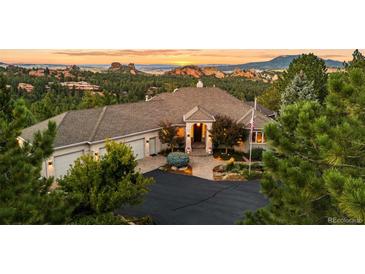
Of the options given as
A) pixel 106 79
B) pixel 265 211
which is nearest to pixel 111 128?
pixel 106 79

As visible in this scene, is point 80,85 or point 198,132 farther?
point 198,132

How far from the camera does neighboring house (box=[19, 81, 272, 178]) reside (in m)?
17.0

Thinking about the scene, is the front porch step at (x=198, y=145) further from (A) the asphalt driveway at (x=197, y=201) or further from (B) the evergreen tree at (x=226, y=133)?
(A) the asphalt driveway at (x=197, y=201)

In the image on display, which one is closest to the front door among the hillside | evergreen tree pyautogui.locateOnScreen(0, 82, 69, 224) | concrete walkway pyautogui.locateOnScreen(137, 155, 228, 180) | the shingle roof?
the shingle roof

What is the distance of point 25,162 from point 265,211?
658 cm

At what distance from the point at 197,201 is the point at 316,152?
6.73 metres

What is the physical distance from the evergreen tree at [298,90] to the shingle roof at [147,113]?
1826mm

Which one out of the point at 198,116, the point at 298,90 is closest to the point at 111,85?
the point at 198,116

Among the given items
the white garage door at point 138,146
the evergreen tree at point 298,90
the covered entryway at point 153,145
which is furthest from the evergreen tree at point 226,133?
the white garage door at point 138,146

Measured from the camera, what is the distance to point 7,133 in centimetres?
884

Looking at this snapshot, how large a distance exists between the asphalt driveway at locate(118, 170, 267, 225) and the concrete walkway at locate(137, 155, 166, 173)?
3.00ft

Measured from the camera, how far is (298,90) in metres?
21.3

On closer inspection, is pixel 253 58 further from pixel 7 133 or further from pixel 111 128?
pixel 111 128

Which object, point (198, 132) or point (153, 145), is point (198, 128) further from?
point (153, 145)
